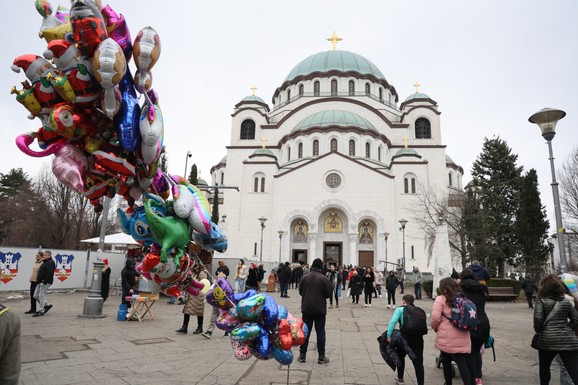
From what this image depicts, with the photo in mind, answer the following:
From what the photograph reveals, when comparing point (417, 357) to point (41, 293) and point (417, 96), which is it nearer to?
point (41, 293)

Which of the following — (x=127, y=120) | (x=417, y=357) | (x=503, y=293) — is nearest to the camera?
(x=127, y=120)

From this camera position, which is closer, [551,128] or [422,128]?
[551,128]

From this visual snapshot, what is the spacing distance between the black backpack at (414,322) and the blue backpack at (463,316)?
1.22 ft

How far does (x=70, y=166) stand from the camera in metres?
3.32

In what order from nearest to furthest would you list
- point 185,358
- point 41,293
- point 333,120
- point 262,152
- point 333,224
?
point 185,358 → point 41,293 → point 333,224 → point 262,152 → point 333,120

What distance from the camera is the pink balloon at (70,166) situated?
3.28 m

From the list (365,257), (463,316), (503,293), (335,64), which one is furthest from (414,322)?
(335,64)

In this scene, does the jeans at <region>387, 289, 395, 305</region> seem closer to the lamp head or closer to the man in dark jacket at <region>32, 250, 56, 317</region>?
the lamp head

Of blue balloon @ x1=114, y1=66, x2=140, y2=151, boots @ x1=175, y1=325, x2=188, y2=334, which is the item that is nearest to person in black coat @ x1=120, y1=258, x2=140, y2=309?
boots @ x1=175, y1=325, x2=188, y2=334

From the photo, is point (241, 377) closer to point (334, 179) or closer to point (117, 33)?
point (117, 33)

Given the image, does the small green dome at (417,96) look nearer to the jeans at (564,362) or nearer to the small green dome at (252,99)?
the small green dome at (252,99)

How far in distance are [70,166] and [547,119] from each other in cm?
875

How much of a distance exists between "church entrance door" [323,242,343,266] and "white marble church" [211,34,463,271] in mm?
92

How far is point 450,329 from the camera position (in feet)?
16.1
